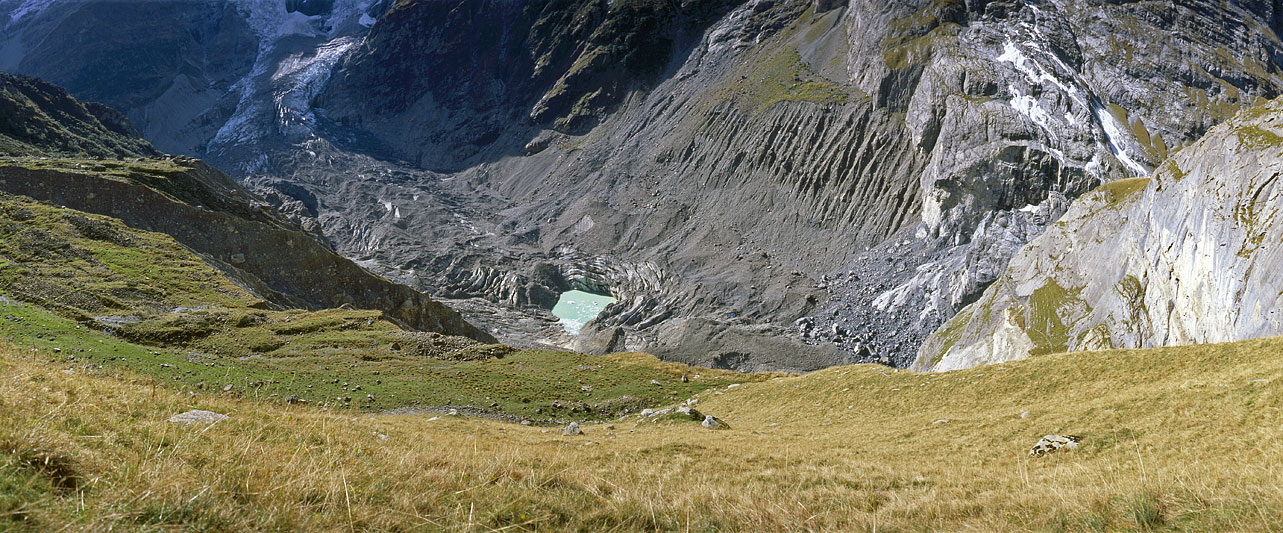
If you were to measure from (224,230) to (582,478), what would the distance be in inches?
2136

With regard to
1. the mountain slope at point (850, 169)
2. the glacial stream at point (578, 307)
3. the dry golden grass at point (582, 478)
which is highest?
the dry golden grass at point (582, 478)

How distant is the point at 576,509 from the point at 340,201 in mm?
169503

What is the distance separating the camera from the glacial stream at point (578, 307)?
4184 inches

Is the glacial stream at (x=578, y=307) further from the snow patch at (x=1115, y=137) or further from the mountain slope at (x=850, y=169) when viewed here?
the snow patch at (x=1115, y=137)

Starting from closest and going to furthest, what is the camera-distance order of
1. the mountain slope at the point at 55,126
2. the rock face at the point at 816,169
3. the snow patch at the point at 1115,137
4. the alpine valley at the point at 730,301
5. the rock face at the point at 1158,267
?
the alpine valley at the point at 730,301 → the rock face at the point at 1158,267 → the snow patch at the point at 1115,137 → the rock face at the point at 816,169 → the mountain slope at the point at 55,126

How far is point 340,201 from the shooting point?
158500mm

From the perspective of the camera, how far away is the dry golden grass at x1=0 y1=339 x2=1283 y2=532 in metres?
5.58

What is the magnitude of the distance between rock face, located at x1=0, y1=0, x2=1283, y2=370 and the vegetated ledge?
39.4 meters

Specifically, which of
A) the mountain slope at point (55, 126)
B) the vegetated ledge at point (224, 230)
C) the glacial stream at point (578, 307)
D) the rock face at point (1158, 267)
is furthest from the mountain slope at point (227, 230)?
the mountain slope at point (55, 126)

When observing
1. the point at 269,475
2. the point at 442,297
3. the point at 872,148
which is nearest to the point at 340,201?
the point at 442,297

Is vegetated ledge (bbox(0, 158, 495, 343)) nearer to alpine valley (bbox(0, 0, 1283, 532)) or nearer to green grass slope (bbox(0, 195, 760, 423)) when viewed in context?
alpine valley (bbox(0, 0, 1283, 532))

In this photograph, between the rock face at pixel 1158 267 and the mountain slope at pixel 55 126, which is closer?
the rock face at pixel 1158 267

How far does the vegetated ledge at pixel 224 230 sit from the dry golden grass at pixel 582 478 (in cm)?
4151

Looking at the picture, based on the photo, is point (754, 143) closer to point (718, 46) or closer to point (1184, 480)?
point (718, 46)
